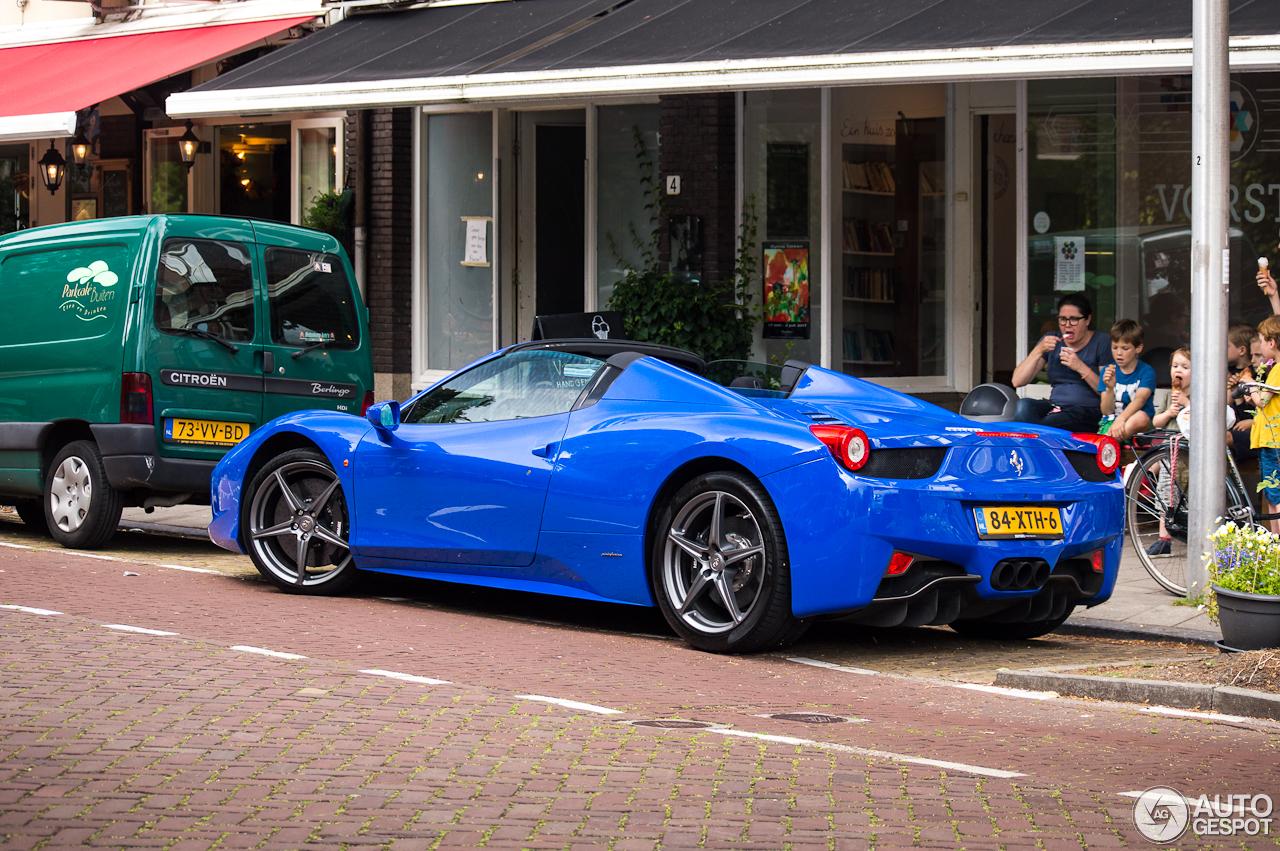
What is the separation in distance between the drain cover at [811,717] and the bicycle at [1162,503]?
12.2ft

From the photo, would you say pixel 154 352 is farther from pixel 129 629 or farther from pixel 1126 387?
pixel 1126 387

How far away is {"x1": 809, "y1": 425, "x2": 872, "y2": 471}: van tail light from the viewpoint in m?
6.85

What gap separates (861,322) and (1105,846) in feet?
36.0

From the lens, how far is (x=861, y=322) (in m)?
15.2

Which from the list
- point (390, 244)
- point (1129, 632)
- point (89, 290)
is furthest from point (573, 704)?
point (390, 244)

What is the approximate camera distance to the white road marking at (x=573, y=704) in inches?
240

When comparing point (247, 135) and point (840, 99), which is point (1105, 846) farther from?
point (247, 135)

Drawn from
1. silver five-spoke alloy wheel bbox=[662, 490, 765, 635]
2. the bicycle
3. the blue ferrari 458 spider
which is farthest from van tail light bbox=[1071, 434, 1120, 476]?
silver five-spoke alloy wheel bbox=[662, 490, 765, 635]

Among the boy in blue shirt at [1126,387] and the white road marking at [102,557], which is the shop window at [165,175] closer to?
the white road marking at [102,557]

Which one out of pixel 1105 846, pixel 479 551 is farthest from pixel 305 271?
pixel 1105 846

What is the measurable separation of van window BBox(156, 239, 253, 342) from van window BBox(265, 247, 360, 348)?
20cm

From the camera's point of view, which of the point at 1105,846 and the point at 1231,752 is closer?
the point at 1105,846

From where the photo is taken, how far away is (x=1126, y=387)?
11.0 metres

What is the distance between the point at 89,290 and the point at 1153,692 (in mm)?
7399
